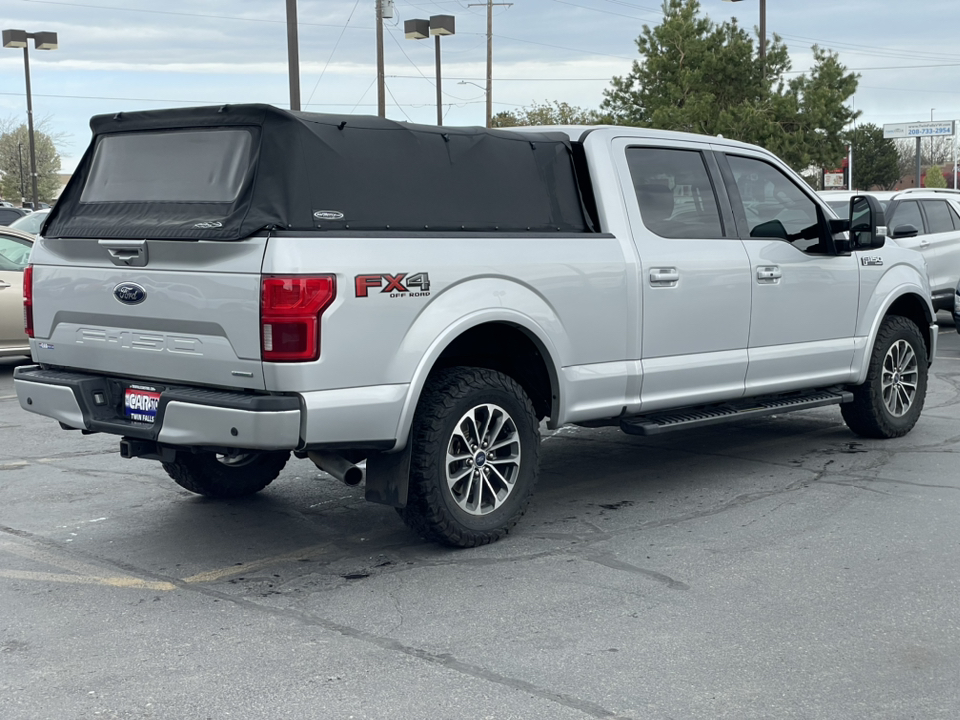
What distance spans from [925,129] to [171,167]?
79.5 m

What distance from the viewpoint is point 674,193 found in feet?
22.4

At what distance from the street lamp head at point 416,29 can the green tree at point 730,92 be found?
521cm

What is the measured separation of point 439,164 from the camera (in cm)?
575

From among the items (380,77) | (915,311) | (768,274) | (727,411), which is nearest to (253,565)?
(727,411)

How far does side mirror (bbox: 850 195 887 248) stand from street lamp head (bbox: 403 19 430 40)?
25.5 m

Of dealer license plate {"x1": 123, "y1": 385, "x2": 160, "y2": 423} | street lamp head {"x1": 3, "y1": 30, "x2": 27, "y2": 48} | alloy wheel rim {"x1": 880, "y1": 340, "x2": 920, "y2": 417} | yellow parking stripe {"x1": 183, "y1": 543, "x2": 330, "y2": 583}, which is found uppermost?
street lamp head {"x1": 3, "y1": 30, "x2": 27, "y2": 48}

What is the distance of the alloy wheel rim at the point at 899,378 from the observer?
27.5 feet

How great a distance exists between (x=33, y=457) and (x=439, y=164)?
4.00 m

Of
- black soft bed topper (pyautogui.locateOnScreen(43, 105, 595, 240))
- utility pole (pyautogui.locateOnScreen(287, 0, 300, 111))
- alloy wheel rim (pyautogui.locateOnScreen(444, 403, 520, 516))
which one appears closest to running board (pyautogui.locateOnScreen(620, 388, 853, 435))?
alloy wheel rim (pyautogui.locateOnScreen(444, 403, 520, 516))

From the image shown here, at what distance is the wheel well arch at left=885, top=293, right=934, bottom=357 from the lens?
8.58 m

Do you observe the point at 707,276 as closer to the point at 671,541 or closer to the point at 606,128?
the point at 606,128

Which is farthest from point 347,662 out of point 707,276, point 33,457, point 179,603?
point 33,457

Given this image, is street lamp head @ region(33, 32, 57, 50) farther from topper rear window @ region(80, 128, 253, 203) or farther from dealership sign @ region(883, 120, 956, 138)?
dealership sign @ region(883, 120, 956, 138)

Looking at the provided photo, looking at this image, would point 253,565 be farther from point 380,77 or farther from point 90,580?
point 380,77
